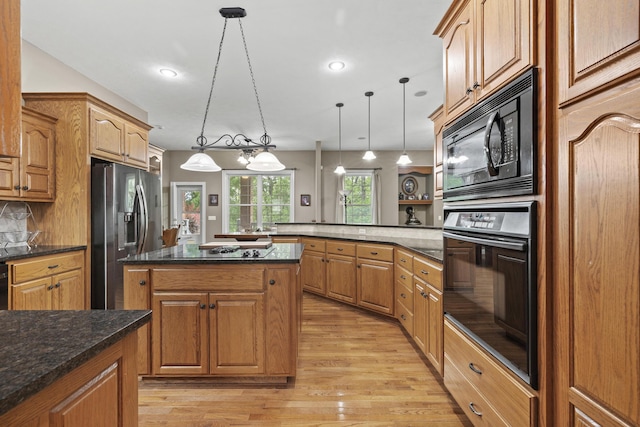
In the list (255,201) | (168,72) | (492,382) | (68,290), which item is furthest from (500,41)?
(255,201)

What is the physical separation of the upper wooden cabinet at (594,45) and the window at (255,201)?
6275 mm

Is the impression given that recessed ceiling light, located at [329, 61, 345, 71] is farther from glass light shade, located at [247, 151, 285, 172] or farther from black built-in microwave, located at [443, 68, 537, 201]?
black built-in microwave, located at [443, 68, 537, 201]

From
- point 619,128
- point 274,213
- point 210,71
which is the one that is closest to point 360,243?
point 210,71

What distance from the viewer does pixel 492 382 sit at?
4.13ft

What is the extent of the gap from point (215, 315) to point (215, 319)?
0.03 m

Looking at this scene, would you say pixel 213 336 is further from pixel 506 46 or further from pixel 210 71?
pixel 210 71

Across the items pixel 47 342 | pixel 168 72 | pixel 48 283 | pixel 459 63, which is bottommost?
pixel 48 283

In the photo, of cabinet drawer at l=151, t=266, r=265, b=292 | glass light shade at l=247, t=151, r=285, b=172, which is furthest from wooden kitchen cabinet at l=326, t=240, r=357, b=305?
cabinet drawer at l=151, t=266, r=265, b=292

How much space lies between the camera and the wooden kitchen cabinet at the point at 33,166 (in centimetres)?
246

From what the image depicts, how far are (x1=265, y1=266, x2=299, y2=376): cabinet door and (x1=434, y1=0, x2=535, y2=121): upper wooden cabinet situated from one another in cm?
148

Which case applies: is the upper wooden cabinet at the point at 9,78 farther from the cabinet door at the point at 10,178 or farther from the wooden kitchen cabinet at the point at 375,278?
the wooden kitchen cabinet at the point at 375,278

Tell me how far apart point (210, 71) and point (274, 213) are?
4180mm

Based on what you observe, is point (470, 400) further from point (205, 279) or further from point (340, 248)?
point (340, 248)

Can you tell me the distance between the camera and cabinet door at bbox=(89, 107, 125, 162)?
286 centimetres
